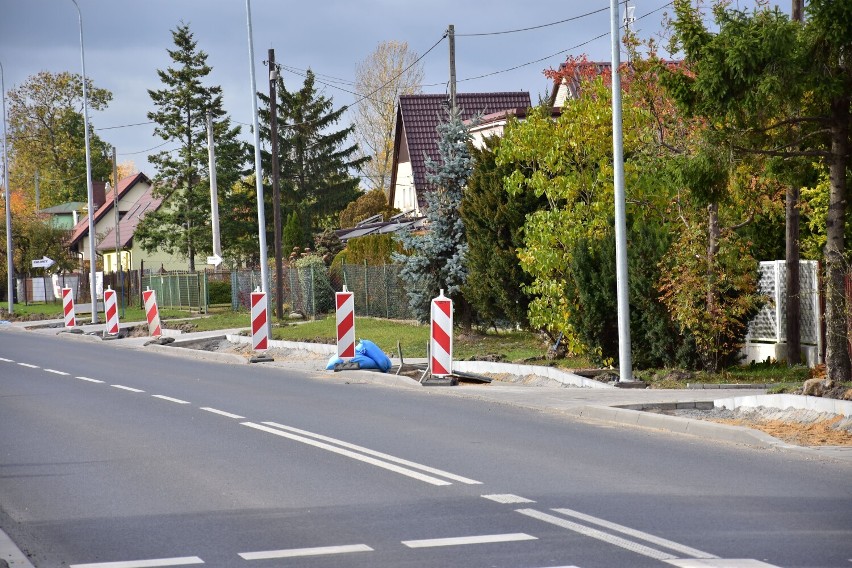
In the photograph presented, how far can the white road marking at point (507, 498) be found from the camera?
9.12 meters

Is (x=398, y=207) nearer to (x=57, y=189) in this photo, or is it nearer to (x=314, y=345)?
(x=314, y=345)

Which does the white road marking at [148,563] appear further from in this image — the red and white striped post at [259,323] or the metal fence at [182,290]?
the metal fence at [182,290]

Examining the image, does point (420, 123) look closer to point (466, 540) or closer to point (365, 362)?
point (365, 362)

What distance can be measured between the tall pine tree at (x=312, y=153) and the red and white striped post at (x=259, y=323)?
44232 millimetres

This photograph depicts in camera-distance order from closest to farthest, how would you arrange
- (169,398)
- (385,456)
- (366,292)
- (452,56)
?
1. (385,456)
2. (169,398)
3. (452,56)
4. (366,292)

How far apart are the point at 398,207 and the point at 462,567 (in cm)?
5253

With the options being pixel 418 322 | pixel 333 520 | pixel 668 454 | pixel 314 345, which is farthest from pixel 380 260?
pixel 333 520

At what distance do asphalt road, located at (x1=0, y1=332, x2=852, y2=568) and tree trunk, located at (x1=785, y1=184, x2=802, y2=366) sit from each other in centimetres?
560

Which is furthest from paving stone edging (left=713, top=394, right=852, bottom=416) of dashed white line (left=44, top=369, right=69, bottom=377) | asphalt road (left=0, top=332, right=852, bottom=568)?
dashed white line (left=44, top=369, right=69, bottom=377)

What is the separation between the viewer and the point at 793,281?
1911cm

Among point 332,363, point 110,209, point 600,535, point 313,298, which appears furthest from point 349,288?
point 110,209

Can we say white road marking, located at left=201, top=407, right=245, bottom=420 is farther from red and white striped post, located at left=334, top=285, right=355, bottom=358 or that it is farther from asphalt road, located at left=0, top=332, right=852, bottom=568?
red and white striped post, located at left=334, top=285, right=355, bottom=358

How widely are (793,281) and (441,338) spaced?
5.70 m

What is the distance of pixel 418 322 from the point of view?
3338cm
